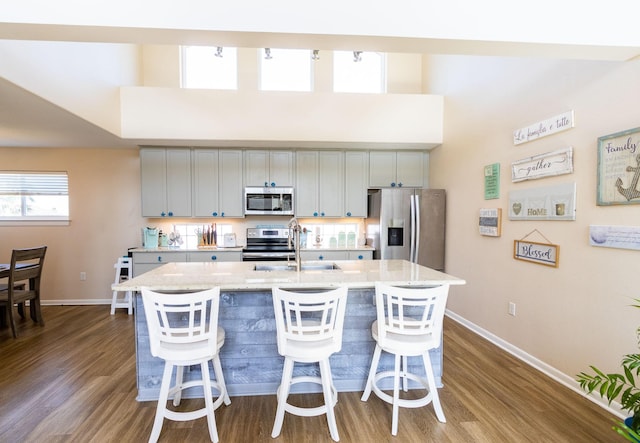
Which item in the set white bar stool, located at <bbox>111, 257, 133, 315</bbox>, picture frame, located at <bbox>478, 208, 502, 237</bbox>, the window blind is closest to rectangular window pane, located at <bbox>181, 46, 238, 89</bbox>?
the window blind

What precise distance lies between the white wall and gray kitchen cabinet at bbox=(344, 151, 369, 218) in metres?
1.19

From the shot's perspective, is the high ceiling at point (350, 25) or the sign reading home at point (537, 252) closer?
the high ceiling at point (350, 25)

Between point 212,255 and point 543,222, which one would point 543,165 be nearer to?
point 543,222

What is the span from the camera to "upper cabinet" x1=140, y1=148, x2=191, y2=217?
13.9ft

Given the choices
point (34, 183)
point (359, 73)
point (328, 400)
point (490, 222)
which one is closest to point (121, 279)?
point (34, 183)

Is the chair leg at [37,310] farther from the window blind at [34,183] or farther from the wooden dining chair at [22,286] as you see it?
the window blind at [34,183]

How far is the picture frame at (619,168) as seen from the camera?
194cm

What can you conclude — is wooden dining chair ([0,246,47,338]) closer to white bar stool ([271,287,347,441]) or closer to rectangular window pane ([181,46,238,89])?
rectangular window pane ([181,46,238,89])

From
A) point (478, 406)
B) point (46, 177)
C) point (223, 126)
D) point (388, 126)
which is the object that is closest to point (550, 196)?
point (478, 406)

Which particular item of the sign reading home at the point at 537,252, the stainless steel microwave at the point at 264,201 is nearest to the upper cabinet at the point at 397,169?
the stainless steel microwave at the point at 264,201

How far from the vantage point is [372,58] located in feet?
15.3

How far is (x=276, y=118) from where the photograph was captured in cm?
397

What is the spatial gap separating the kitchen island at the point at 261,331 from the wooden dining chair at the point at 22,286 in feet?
7.30

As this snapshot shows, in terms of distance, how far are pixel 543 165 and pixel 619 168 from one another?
1.90 ft
